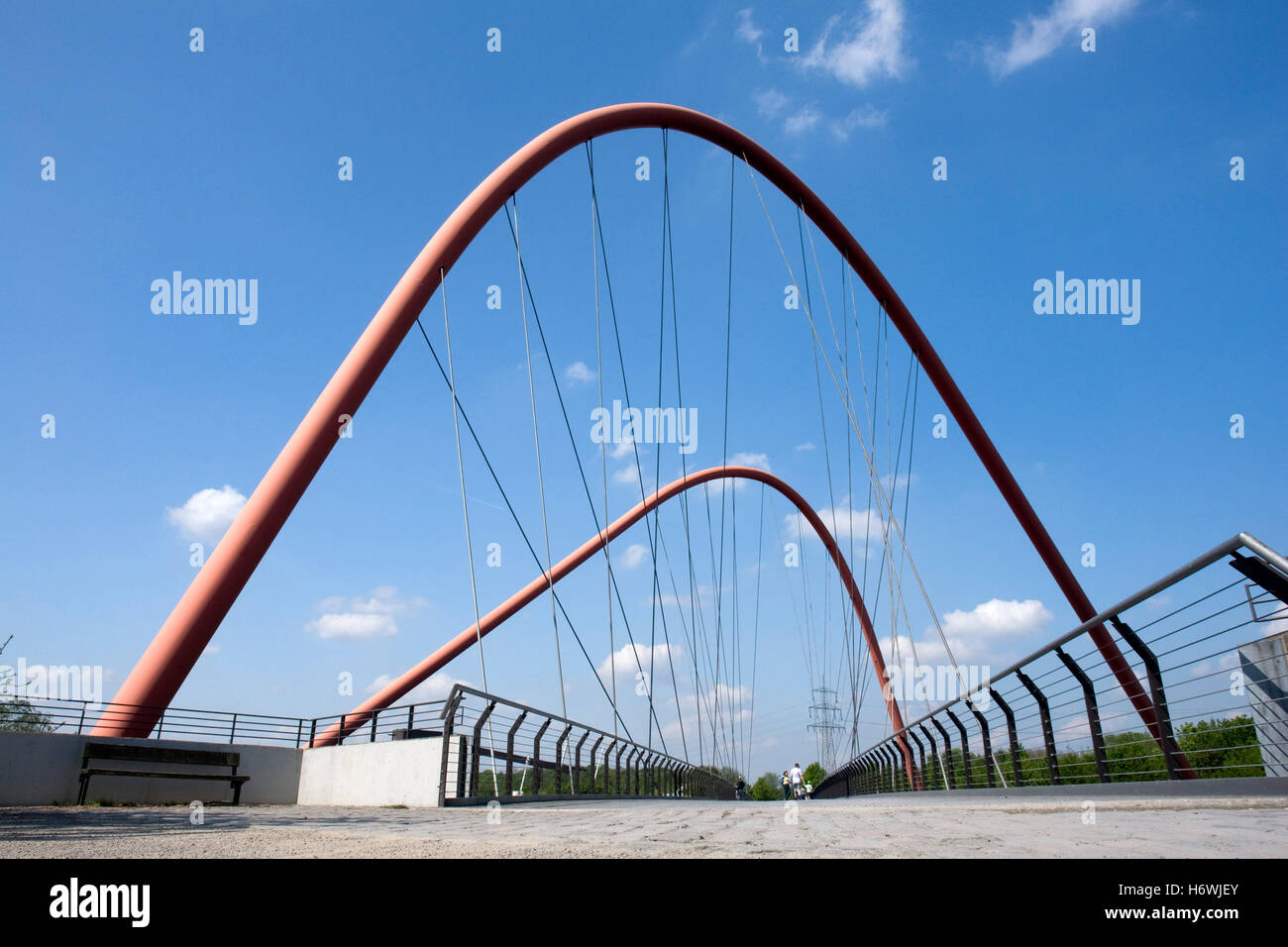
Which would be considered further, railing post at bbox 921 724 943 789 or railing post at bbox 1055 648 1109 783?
railing post at bbox 921 724 943 789

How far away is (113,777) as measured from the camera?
1092cm

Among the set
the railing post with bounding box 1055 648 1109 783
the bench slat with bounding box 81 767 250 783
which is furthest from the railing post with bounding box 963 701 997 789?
the bench slat with bounding box 81 767 250 783

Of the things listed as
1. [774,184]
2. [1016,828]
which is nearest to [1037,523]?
[774,184]

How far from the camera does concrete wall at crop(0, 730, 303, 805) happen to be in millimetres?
9648

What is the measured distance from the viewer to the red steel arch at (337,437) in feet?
26.0

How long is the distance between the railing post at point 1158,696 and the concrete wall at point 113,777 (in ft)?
35.6

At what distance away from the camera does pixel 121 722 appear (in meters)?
7.91

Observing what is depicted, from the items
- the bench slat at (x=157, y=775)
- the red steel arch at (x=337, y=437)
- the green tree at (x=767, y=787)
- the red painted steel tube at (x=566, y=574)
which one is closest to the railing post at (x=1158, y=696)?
the red steel arch at (x=337, y=437)

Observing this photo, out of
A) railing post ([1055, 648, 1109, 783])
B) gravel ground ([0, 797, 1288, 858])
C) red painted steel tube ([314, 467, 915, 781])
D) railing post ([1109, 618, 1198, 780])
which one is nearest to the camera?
gravel ground ([0, 797, 1288, 858])

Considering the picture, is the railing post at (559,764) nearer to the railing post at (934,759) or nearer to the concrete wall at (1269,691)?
the railing post at (934,759)

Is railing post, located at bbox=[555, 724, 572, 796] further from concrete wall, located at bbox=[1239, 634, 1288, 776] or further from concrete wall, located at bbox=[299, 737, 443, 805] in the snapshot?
concrete wall, located at bbox=[1239, 634, 1288, 776]

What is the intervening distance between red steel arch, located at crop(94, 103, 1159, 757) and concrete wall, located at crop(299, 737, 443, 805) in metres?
2.56
